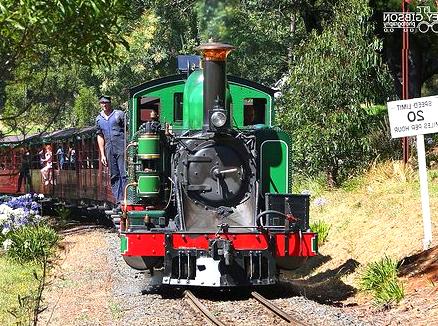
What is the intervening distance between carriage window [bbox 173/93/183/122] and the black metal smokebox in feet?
6.35

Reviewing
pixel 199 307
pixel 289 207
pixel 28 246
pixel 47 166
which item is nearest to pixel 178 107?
pixel 289 207

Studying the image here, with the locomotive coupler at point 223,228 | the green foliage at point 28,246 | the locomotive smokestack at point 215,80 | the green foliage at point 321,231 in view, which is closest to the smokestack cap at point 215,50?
the locomotive smokestack at point 215,80

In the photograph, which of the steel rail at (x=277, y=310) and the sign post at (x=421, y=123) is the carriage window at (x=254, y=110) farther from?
the steel rail at (x=277, y=310)

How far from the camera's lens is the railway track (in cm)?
843

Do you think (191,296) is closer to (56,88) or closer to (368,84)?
(368,84)

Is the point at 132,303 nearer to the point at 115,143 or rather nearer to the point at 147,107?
the point at 147,107

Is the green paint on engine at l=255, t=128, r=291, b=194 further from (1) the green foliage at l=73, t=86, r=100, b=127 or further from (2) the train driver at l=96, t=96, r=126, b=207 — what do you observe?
(1) the green foliage at l=73, t=86, r=100, b=127

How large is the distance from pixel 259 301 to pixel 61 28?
274 inches

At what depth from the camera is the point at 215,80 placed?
10.1 m

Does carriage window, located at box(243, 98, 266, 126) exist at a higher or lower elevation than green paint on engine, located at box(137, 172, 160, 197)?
higher

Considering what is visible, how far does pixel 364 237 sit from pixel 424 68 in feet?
39.8

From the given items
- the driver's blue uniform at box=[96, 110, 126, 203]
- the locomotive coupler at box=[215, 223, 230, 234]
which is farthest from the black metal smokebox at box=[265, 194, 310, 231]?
the driver's blue uniform at box=[96, 110, 126, 203]

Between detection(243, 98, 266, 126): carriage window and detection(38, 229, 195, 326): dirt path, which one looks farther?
detection(243, 98, 266, 126): carriage window

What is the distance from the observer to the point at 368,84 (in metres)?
18.9
